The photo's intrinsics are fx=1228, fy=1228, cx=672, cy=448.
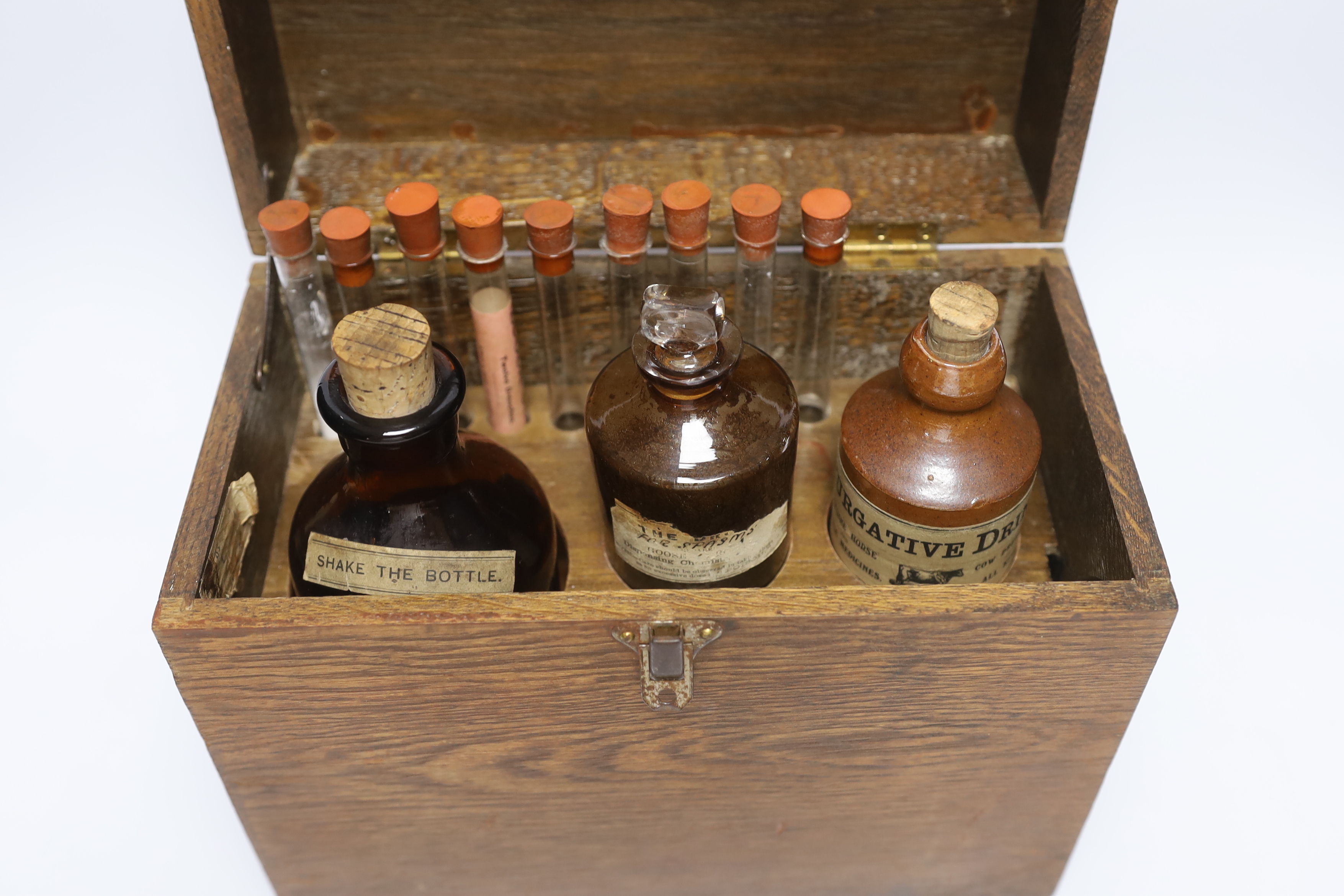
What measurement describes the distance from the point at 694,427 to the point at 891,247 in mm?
355

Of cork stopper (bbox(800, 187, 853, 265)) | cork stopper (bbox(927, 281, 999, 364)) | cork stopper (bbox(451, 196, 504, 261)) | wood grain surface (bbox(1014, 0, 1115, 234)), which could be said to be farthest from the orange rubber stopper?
wood grain surface (bbox(1014, 0, 1115, 234))

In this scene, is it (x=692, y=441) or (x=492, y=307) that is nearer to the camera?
(x=692, y=441)

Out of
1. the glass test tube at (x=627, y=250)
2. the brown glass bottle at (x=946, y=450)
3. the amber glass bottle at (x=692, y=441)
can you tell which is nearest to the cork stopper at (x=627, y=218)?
the glass test tube at (x=627, y=250)

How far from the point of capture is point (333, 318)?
108cm

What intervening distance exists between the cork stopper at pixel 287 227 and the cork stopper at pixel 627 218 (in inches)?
9.5

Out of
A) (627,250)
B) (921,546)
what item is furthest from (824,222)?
A: (921,546)

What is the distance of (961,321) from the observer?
81cm

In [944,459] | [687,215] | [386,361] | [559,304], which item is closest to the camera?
[386,361]

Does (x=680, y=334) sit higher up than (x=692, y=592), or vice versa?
(x=680, y=334)

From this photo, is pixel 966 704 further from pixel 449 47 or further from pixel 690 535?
pixel 449 47

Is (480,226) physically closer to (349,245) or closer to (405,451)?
(349,245)

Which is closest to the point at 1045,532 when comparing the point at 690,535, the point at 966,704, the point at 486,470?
the point at 966,704

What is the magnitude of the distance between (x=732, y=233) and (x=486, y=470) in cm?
32

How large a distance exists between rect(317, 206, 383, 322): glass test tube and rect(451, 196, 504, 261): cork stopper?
7cm
